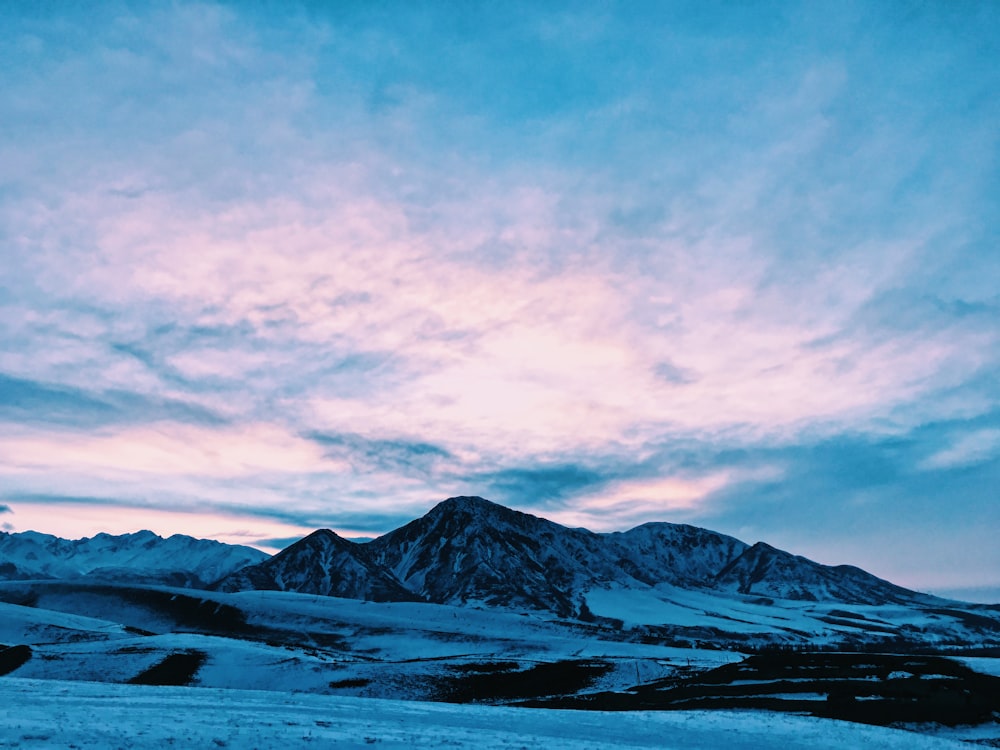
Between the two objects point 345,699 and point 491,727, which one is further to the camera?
point 345,699

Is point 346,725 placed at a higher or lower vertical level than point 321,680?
higher

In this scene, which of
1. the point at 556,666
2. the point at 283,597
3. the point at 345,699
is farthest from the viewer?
the point at 283,597

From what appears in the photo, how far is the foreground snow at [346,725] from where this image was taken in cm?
2742

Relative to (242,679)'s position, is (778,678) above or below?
above

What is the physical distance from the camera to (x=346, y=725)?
3441cm

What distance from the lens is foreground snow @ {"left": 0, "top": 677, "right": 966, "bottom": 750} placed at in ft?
90.0

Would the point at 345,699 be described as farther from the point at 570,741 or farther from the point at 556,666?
the point at 556,666

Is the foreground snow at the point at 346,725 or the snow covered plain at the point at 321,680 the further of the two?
the snow covered plain at the point at 321,680

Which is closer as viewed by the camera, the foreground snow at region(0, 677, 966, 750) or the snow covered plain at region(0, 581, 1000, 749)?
the foreground snow at region(0, 677, 966, 750)

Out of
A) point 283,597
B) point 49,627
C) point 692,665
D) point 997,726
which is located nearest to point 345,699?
point 997,726

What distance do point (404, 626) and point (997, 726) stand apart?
117 metres

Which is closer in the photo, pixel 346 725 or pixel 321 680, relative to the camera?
pixel 346 725

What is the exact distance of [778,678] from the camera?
253 feet

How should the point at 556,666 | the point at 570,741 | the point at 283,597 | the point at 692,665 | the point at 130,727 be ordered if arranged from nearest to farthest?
the point at 130,727 < the point at 570,741 < the point at 556,666 < the point at 692,665 < the point at 283,597
